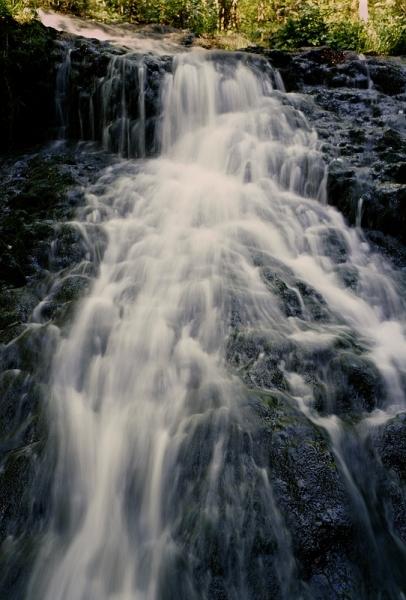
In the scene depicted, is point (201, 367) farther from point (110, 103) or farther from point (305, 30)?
point (305, 30)

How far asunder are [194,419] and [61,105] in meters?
7.11

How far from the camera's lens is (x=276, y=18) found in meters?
14.2

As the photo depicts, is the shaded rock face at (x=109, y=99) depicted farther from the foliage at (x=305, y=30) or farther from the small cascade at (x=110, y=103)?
the foliage at (x=305, y=30)

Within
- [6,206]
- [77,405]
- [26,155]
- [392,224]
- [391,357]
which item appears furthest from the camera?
[26,155]

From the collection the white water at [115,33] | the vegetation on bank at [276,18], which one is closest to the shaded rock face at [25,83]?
the vegetation on bank at [276,18]

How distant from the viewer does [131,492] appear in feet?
10.6

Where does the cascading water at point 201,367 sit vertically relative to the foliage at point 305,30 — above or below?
below

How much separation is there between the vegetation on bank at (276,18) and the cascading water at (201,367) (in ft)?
18.8

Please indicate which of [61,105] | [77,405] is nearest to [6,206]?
[61,105]

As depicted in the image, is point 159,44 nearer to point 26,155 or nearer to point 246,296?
point 26,155

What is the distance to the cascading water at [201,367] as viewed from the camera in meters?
2.80

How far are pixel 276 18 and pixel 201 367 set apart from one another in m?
13.9

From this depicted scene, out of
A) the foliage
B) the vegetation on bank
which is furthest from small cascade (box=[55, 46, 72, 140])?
the foliage

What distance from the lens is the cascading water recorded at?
2801 millimetres
